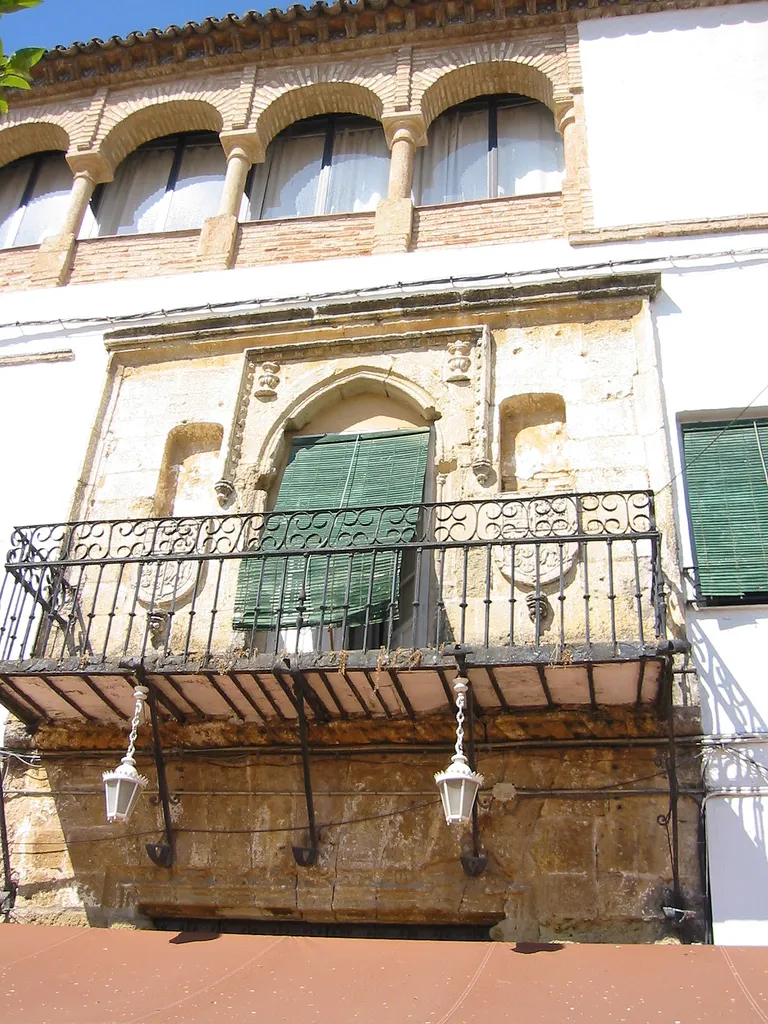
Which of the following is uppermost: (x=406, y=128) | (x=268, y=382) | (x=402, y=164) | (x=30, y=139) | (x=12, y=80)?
(x=30, y=139)

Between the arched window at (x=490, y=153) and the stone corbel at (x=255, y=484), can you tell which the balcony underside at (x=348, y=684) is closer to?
the stone corbel at (x=255, y=484)

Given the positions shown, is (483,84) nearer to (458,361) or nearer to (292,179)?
(292,179)

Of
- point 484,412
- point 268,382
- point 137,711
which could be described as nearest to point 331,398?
point 268,382

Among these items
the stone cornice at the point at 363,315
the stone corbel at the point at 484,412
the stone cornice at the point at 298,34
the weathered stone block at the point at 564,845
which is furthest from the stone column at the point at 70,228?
the weathered stone block at the point at 564,845

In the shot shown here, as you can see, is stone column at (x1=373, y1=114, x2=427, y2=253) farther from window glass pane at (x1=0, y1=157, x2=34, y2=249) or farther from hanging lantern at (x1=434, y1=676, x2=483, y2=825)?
hanging lantern at (x1=434, y1=676, x2=483, y2=825)

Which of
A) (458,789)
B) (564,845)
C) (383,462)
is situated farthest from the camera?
(383,462)

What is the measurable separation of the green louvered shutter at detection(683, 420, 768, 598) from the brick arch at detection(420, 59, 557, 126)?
4.40 m

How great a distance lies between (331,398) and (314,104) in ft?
12.8

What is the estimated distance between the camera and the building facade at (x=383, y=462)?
6250mm

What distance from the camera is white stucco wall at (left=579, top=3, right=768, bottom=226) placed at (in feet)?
29.9

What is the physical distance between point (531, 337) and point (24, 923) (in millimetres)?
5522

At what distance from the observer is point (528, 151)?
33.7ft

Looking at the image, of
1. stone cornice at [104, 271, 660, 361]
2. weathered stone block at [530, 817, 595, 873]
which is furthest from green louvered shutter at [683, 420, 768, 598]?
weathered stone block at [530, 817, 595, 873]

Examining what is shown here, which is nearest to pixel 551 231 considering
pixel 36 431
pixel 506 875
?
pixel 36 431
